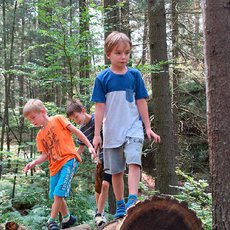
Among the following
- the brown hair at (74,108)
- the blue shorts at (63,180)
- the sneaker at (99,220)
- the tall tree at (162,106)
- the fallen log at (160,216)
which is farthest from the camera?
the tall tree at (162,106)

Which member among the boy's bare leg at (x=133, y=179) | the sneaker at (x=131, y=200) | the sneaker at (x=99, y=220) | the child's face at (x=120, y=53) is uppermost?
the child's face at (x=120, y=53)

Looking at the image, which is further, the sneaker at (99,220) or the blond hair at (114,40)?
the sneaker at (99,220)

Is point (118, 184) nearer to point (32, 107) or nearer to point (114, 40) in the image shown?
point (32, 107)

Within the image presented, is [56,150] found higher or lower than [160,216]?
higher

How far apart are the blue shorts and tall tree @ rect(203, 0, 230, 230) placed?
1757 mm

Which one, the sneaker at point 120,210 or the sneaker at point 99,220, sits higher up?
the sneaker at point 120,210

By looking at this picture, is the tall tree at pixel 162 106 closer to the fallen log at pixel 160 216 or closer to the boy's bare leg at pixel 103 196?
the boy's bare leg at pixel 103 196

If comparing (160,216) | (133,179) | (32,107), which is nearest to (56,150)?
(32,107)

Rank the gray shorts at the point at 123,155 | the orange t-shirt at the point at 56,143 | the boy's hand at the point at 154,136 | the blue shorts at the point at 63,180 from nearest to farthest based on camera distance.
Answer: the gray shorts at the point at 123,155
the boy's hand at the point at 154,136
the blue shorts at the point at 63,180
the orange t-shirt at the point at 56,143

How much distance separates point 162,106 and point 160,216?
5.22 meters

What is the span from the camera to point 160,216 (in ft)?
9.71

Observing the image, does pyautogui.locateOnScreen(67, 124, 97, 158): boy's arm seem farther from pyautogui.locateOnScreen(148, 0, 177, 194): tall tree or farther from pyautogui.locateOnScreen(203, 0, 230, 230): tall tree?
pyautogui.locateOnScreen(148, 0, 177, 194): tall tree

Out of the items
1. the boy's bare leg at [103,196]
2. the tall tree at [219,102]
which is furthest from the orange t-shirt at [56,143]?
the tall tree at [219,102]

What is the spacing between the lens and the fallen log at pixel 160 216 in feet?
9.54
